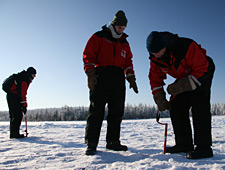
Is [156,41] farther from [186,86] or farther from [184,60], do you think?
[186,86]

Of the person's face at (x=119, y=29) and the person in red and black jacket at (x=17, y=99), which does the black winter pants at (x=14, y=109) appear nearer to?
the person in red and black jacket at (x=17, y=99)

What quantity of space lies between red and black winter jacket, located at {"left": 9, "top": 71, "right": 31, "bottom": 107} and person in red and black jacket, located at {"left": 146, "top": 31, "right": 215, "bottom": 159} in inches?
141

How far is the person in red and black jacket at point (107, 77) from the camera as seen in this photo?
2400 millimetres

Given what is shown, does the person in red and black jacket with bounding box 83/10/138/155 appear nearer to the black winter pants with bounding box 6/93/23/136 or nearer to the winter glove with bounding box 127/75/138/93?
the winter glove with bounding box 127/75/138/93

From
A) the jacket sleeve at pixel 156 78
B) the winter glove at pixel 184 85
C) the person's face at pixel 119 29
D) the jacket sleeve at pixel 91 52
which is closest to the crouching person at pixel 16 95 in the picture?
the jacket sleeve at pixel 91 52

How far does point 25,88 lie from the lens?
4.55 meters

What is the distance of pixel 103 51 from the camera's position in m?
2.54

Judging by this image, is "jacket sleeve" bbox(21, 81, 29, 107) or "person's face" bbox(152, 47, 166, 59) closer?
"person's face" bbox(152, 47, 166, 59)

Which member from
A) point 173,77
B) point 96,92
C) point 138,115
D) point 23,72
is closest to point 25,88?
point 23,72

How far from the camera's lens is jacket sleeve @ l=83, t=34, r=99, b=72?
2.42m

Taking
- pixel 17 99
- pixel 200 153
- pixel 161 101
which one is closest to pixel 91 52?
pixel 161 101

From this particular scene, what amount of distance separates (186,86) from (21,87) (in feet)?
A: 13.2

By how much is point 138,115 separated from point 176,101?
4241 centimetres

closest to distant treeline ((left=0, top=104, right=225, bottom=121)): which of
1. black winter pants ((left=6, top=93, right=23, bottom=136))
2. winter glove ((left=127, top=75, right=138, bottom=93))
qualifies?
black winter pants ((left=6, top=93, right=23, bottom=136))
